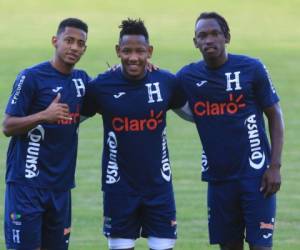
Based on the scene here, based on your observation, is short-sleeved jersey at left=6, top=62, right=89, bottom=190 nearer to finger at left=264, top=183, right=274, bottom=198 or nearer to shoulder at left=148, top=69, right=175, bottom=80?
shoulder at left=148, top=69, right=175, bottom=80

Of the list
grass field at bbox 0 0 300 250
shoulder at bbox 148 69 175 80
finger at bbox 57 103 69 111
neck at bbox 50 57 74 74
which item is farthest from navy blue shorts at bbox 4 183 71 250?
grass field at bbox 0 0 300 250

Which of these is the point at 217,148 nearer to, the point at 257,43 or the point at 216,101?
the point at 216,101

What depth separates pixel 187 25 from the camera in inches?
1375

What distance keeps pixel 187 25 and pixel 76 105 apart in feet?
85.1

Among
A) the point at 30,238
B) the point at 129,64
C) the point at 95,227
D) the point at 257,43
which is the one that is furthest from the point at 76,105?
the point at 257,43

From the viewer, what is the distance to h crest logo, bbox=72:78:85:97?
364 inches

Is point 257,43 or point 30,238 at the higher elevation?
point 257,43

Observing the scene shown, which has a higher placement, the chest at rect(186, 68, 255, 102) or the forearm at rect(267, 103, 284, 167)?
the chest at rect(186, 68, 255, 102)

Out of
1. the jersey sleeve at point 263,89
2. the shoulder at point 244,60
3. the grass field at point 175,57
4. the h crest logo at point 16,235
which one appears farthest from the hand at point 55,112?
the grass field at point 175,57

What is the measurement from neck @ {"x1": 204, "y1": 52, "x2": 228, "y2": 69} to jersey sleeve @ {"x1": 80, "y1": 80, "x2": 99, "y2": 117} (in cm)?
98

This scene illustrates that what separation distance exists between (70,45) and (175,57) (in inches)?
802

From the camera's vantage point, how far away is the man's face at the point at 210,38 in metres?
9.32

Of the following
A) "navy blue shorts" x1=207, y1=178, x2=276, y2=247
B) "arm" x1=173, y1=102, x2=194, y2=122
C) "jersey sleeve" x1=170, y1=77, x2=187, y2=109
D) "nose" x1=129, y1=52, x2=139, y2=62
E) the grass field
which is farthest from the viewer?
the grass field

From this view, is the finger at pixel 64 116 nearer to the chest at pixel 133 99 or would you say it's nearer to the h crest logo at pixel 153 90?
the chest at pixel 133 99
